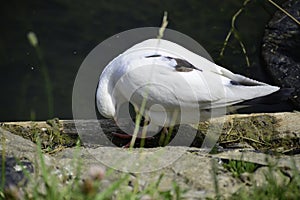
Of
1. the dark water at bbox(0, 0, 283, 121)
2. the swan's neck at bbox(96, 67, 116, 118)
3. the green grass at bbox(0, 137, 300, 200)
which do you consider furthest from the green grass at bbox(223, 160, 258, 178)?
the dark water at bbox(0, 0, 283, 121)

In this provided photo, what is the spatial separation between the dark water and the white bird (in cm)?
155

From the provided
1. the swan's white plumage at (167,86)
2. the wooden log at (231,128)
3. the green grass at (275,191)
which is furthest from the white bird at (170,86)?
the green grass at (275,191)

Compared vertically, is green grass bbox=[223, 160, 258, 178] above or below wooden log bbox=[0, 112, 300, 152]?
above

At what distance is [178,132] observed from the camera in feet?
14.2

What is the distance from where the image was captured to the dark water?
222 inches

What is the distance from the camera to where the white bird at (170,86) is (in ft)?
12.8

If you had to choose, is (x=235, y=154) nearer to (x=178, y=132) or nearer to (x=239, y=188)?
(x=239, y=188)

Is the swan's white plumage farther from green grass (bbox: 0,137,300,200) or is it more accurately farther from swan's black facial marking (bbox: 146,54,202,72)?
green grass (bbox: 0,137,300,200)

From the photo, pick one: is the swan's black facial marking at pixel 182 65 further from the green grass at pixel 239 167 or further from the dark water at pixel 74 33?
the dark water at pixel 74 33

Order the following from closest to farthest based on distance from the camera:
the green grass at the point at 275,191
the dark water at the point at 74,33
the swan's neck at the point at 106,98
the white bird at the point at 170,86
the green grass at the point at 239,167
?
the green grass at the point at 275,191 → the green grass at the point at 239,167 → the white bird at the point at 170,86 → the swan's neck at the point at 106,98 → the dark water at the point at 74,33

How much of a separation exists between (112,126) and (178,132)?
0.50 m

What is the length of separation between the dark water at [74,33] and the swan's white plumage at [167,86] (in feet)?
5.01

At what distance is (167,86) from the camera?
3.91 meters

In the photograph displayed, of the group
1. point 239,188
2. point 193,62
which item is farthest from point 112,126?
point 239,188
